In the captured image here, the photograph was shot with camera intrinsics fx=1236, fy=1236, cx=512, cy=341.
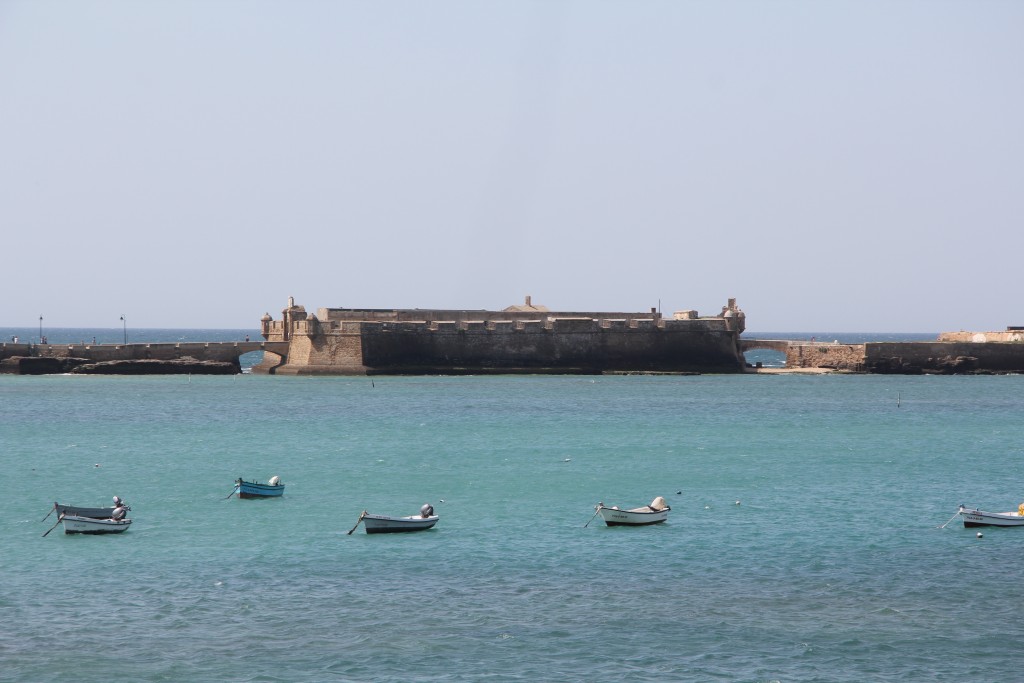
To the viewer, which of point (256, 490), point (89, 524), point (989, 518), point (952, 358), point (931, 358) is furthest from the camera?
point (931, 358)

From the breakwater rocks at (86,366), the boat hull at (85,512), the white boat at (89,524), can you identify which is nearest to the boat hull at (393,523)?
the white boat at (89,524)

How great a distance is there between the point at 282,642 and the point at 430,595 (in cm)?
281

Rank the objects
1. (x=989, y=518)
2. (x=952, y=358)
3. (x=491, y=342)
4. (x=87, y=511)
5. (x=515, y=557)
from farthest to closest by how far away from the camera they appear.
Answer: (x=952, y=358), (x=491, y=342), (x=989, y=518), (x=87, y=511), (x=515, y=557)

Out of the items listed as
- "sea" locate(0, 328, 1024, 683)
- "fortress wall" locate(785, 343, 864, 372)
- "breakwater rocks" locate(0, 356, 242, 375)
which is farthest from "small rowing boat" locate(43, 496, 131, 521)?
"fortress wall" locate(785, 343, 864, 372)

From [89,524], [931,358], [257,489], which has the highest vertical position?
[931,358]

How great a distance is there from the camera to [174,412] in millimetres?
47031

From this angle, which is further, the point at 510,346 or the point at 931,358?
the point at 931,358

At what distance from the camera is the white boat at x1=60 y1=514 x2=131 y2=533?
2166 cm

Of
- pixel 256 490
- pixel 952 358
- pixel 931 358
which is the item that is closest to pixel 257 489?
pixel 256 490

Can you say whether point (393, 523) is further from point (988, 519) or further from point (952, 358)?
point (952, 358)

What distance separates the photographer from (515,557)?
20.0m

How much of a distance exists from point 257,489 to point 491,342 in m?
39.7

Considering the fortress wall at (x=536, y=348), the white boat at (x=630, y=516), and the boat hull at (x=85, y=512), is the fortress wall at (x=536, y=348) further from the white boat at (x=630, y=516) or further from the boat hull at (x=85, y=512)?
the white boat at (x=630, y=516)

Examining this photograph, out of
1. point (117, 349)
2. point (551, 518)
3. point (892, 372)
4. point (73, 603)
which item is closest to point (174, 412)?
point (117, 349)
